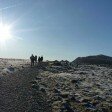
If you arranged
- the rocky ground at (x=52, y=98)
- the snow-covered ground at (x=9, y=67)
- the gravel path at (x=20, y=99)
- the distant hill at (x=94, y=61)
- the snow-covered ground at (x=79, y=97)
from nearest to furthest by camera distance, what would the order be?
the gravel path at (x=20, y=99)
the rocky ground at (x=52, y=98)
the snow-covered ground at (x=79, y=97)
the snow-covered ground at (x=9, y=67)
the distant hill at (x=94, y=61)

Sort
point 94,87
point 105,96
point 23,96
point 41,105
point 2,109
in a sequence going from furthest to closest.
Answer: point 94,87 < point 105,96 < point 23,96 < point 41,105 < point 2,109

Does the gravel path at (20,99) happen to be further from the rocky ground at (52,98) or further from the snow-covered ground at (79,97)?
the snow-covered ground at (79,97)

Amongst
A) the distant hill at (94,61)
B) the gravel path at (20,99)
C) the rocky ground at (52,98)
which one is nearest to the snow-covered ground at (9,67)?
the rocky ground at (52,98)

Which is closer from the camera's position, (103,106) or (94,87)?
(103,106)

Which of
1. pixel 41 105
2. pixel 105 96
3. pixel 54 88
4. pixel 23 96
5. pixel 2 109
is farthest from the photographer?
pixel 54 88

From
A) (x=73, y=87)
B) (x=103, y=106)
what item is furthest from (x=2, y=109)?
(x=73, y=87)

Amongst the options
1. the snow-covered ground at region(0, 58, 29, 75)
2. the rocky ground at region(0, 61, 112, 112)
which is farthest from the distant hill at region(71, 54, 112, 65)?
the rocky ground at region(0, 61, 112, 112)

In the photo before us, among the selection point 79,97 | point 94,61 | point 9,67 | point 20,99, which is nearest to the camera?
point 20,99

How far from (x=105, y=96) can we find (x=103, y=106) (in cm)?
501

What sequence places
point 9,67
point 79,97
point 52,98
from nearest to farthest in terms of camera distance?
point 52,98 → point 79,97 → point 9,67

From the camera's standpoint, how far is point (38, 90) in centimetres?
3612

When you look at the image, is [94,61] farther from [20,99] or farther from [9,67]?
[20,99]

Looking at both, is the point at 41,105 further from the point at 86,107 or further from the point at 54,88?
the point at 54,88

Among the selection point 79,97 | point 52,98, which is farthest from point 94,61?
point 52,98
